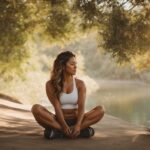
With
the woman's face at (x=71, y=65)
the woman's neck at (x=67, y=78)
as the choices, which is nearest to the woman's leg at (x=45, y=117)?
the woman's neck at (x=67, y=78)

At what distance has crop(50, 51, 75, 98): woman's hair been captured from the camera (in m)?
8.02

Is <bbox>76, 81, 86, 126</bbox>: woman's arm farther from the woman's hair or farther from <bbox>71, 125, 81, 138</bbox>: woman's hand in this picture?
the woman's hair

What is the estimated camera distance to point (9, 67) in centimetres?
1945

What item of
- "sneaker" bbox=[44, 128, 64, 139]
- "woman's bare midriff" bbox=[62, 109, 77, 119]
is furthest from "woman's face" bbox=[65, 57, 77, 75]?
"sneaker" bbox=[44, 128, 64, 139]

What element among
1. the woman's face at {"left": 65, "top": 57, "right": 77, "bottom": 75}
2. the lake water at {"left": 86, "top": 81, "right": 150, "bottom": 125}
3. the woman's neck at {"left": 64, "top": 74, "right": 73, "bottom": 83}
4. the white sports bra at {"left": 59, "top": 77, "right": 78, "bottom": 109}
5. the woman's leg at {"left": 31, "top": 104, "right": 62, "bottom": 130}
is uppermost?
the lake water at {"left": 86, "top": 81, "right": 150, "bottom": 125}

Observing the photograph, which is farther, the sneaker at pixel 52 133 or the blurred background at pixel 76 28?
the blurred background at pixel 76 28

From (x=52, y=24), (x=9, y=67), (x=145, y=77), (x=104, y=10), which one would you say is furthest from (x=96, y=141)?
(x=145, y=77)

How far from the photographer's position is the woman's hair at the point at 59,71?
802 cm

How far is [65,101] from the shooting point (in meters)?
7.98

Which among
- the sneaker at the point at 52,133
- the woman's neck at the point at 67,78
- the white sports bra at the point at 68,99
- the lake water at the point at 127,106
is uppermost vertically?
the lake water at the point at 127,106

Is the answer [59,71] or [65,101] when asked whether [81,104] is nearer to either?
[65,101]

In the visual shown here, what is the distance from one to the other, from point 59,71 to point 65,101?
0.54 meters

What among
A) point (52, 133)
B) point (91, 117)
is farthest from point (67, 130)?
point (91, 117)

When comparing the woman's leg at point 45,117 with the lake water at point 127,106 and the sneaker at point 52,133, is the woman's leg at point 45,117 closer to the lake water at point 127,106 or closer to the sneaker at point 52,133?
the sneaker at point 52,133
